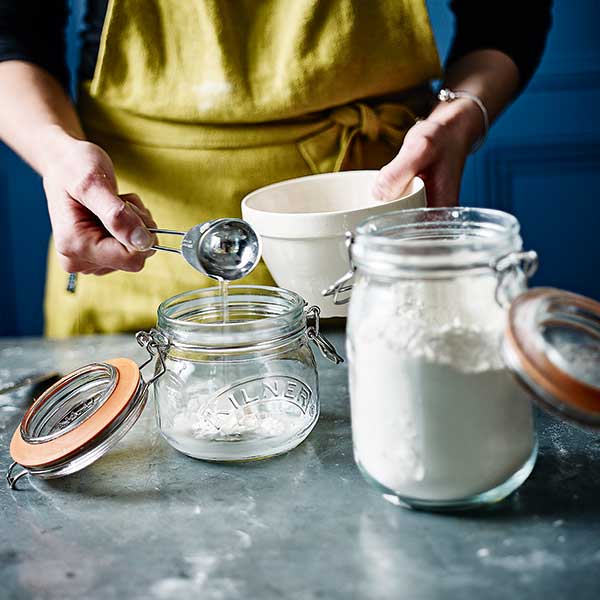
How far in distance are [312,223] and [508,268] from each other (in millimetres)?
212

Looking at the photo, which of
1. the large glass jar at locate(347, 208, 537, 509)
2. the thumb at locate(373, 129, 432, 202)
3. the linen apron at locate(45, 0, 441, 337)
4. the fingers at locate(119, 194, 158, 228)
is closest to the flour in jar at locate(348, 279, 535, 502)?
the large glass jar at locate(347, 208, 537, 509)

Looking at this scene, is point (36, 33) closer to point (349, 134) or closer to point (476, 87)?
point (349, 134)

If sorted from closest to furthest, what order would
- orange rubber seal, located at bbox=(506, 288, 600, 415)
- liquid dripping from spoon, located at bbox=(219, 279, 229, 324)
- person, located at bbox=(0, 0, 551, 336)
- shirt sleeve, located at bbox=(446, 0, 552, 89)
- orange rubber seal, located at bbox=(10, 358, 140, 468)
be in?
orange rubber seal, located at bbox=(506, 288, 600, 415) → orange rubber seal, located at bbox=(10, 358, 140, 468) → liquid dripping from spoon, located at bbox=(219, 279, 229, 324) → person, located at bbox=(0, 0, 551, 336) → shirt sleeve, located at bbox=(446, 0, 552, 89)

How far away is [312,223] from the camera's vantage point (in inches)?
28.1

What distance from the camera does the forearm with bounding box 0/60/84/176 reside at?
3.02 feet

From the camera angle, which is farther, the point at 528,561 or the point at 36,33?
the point at 36,33

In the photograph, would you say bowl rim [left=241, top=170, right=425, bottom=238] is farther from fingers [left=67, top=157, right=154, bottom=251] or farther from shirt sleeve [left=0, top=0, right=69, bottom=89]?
shirt sleeve [left=0, top=0, right=69, bottom=89]

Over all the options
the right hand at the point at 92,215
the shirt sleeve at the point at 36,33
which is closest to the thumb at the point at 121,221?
the right hand at the point at 92,215

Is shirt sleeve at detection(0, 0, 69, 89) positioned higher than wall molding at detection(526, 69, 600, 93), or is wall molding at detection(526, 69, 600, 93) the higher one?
shirt sleeve at detection(0, 0, 69, 89)

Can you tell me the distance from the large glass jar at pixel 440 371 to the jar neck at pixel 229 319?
0.11 m

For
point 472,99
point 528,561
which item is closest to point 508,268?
point 528,561

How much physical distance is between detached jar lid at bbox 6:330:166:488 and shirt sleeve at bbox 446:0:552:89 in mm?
640

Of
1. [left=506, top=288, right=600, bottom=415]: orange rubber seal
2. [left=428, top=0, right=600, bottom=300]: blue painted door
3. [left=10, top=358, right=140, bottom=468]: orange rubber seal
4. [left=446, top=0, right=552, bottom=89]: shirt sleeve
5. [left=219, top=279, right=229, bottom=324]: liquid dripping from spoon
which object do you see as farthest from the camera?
[left=428, top=0, right=600, bottom=300]: blue painted door

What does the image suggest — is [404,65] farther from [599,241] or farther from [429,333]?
[599,241]
